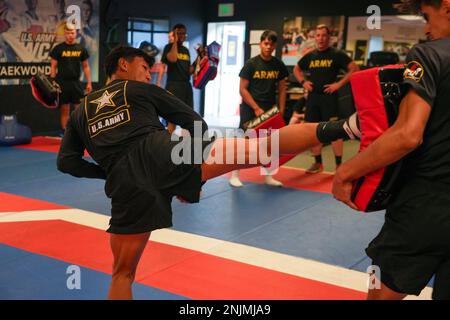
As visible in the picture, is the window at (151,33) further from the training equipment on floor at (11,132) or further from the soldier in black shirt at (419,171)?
the soldier in black shirt at (419,171)

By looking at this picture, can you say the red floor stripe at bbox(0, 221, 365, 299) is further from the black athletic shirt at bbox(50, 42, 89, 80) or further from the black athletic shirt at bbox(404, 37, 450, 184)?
the black athletic shirt at bbox(50, 42, 89, 80)

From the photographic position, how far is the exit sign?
11758 mm

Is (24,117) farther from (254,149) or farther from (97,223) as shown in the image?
(254,149)

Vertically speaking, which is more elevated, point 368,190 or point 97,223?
point 368,190

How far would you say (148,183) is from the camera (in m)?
2.16

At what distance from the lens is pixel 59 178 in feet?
19.0

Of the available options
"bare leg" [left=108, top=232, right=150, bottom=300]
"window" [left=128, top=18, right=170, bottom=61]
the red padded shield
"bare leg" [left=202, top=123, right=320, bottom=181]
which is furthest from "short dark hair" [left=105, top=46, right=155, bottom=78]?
"window" [left=128, top=18, right=170, bottom=61]

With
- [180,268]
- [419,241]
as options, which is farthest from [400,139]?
[180,268]

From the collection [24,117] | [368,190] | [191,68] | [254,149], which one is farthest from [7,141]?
[368,190]

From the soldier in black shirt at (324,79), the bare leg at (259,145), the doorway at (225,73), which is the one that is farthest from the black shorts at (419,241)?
the doorway at (225,73)

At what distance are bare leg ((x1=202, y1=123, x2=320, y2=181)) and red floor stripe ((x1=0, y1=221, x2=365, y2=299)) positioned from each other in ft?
3.37

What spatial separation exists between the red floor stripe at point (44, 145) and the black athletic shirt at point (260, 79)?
290cm

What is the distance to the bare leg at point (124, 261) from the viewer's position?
86.0 inches
